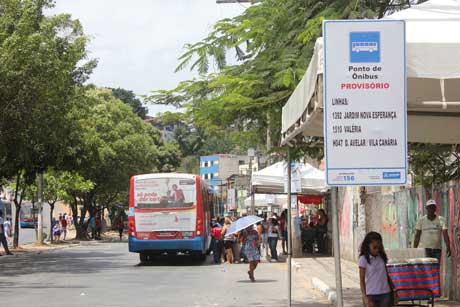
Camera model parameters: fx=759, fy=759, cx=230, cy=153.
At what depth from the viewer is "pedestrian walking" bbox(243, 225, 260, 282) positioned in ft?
62.8

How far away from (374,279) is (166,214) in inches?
694

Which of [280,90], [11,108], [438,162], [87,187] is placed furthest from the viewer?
[87,187]

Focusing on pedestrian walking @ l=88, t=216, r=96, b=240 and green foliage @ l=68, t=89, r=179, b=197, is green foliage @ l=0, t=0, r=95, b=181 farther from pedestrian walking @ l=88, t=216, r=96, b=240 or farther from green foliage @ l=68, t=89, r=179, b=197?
pedestrian walking @ l=88, t=216, r=96, b=240

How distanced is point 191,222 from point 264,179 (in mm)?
3586

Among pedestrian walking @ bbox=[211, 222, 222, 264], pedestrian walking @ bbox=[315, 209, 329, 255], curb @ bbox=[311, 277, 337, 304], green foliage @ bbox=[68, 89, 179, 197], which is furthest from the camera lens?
green foliage @ bbox=[68, 89, 179, 197]

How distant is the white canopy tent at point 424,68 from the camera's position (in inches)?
264

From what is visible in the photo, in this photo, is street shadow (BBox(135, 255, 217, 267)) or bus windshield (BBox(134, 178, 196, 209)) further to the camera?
street shadow (BBox(135, 255, 217, 267))

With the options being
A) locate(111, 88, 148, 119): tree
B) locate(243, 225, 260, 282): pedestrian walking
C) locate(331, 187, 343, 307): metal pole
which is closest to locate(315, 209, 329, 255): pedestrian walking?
locate(243, 225, 260, 282): pedestrian walking

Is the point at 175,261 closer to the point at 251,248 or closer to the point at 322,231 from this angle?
the point at 322,231

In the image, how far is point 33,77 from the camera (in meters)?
24.1

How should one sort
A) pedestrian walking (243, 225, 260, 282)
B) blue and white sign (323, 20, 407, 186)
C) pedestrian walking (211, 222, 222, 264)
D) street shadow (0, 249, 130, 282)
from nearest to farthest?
blue and white sign (323, 20, 407, 186) < pedestrian walking (243, 225, 260, 282) < street shadow (0, 249, 130, 282) < pedestrian walking (211, 222, 222, 264)

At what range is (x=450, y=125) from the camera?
1001 centimetres

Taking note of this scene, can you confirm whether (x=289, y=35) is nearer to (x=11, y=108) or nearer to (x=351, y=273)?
(x=351, y=273)

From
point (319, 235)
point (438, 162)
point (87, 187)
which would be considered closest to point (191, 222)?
point (319, 235)
